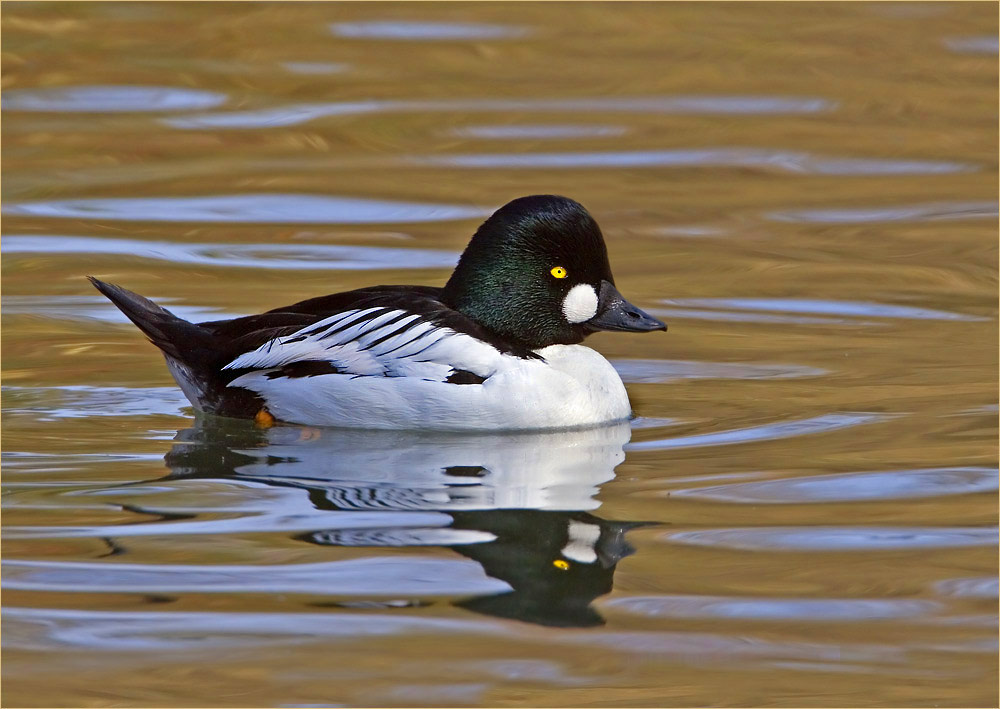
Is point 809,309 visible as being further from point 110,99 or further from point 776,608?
point 110,99

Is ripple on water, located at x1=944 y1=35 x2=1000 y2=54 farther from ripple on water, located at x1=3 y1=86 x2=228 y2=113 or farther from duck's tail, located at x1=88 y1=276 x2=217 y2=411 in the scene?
duck's tail, located at x1=88 y1=276 x2=217 y2=411

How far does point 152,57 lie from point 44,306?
244 inches

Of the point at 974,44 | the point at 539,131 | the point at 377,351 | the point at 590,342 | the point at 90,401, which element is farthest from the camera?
the point at 974,44

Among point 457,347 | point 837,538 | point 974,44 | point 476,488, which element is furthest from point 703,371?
point 974,44

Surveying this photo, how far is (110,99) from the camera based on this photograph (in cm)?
1462

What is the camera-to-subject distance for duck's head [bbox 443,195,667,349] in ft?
24.3

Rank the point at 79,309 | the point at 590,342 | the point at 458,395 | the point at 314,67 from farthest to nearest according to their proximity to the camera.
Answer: the point at 314,67
the point at 79,309
the point at 590,342
the point at 458,395

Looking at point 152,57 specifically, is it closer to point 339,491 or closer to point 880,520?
point 339,491

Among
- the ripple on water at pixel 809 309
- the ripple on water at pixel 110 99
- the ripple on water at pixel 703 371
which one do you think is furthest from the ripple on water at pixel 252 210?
the ripple on water at pixel 703 371

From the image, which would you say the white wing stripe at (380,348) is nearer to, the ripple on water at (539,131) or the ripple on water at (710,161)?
the ripple on water at (710,161)

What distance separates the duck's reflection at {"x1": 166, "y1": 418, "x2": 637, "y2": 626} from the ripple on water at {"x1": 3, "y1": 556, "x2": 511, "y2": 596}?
136 millimetres

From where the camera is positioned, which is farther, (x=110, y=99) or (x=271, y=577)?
(x=110, y=99)

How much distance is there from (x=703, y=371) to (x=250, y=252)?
3875mm

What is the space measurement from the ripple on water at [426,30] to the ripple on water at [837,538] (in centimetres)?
1084
